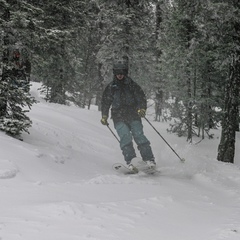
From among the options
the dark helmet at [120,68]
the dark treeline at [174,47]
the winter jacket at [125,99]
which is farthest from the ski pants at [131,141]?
the dark treeline at [174,47]

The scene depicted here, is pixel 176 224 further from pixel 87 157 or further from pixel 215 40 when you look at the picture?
pixel 215 40

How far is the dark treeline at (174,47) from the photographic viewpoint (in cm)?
934

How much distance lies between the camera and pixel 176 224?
4641 millimetres

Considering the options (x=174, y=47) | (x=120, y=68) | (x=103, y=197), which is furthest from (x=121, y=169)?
(x=174, y=47)

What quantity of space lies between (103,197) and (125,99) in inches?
160

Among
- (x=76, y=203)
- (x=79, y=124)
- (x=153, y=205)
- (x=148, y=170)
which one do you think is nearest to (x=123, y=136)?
(x=148, y=170)

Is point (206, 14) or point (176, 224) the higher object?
point (206, 14)

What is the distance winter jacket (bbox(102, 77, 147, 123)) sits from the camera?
9117mm

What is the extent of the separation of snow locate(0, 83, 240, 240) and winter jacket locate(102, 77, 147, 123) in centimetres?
147

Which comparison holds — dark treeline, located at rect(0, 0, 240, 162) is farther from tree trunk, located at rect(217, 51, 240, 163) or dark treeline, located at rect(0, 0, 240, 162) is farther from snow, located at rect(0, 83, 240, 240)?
snow, located at rect(0, 83, 240, 240)

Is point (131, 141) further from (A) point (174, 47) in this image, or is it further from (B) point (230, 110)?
(A) point (174, 47)

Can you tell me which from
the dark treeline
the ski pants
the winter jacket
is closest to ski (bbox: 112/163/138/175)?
the ski pants

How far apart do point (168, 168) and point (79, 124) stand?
21.5ft

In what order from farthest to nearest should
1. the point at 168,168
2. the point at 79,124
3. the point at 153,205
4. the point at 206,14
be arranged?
the point at 79,124 < the point at 206,14 < the point at 168,168 < the point at 153,205
